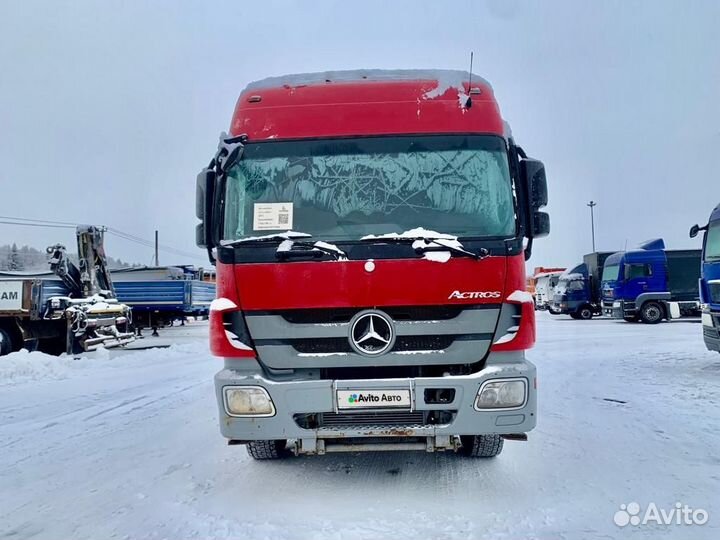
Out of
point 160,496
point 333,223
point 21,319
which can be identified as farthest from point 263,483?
point 21,319

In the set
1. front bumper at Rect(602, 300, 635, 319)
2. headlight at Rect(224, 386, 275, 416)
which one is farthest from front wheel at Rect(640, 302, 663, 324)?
headlight at Rect(224, 386, 275, 416)

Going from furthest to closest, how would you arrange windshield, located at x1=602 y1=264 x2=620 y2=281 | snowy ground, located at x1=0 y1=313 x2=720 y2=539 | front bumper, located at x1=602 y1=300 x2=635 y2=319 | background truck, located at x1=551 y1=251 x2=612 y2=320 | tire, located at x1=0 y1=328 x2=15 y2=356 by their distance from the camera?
background truck, located at x1=551 y1=251 x2=612 y2=320 → windshield, located at x1=602 y1=264 x2=620 y2=281 → front bumper, located at x1=602 y1=300 x2=635 y2=319 → tire, located at x1=0 y1=328 x2=15 y2=356 → snowy ground, located at x1=0 y1=313 x2=720 y2=539

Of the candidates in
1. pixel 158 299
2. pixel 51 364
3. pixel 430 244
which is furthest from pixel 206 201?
pixel 158 299

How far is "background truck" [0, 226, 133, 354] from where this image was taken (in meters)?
11.6

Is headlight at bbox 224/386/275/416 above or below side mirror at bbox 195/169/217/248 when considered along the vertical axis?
below

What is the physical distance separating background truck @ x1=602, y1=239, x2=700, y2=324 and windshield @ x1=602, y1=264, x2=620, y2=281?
0.16 ft

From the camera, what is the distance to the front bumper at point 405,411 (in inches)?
134

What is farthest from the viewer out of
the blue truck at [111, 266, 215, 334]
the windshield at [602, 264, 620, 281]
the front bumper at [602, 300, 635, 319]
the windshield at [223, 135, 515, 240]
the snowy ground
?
the windshield at [602, 264, 620, 281]

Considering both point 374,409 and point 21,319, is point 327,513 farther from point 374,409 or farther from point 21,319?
point 21,319

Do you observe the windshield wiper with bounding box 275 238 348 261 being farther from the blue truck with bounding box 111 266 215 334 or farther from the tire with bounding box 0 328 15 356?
the blue truck with bounding box 111 266 215 334

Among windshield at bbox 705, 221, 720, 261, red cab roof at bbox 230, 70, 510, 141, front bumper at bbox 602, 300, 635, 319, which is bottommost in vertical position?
front bumper at bbox 602, 300, 635, 319

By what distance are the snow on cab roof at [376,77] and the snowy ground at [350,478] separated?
2.96 metres

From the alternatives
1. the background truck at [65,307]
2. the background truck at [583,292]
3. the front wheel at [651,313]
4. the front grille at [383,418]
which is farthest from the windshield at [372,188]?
the background truck at [583,292]

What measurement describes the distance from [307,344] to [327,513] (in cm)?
107
